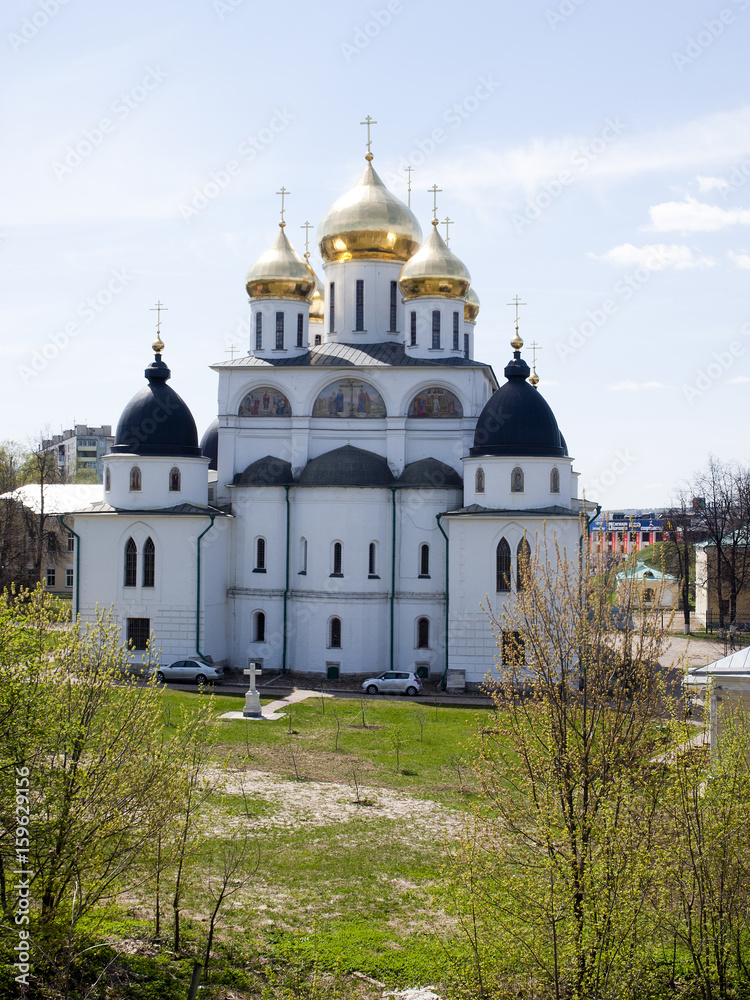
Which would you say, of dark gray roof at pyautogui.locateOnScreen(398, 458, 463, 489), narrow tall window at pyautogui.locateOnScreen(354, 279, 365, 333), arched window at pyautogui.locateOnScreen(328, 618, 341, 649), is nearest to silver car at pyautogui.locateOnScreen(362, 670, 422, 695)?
arched window at pyautogui.locateOnScreen(328, 618, 341, 649)

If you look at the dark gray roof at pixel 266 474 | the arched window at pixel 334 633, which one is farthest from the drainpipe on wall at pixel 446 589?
the dark gray roof at pixel 266 474

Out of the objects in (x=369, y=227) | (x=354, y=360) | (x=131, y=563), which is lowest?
(x=131, y=563)

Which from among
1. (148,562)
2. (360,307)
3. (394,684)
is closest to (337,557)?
(394,684)

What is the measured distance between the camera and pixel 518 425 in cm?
2369

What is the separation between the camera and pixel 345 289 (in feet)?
92.0

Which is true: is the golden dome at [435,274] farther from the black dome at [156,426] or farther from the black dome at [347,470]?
the black dome at [156,426]

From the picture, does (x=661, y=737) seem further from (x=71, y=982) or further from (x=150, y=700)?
(x=71, y=982)

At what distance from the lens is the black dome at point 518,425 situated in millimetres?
23625

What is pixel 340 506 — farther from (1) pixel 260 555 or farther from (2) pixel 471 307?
(2) pixel 471 307

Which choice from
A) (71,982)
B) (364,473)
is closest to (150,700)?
(71,982)

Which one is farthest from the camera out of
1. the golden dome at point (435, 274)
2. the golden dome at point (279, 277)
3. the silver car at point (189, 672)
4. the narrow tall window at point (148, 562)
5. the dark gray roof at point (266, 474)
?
the golden dome at point (279, 277)

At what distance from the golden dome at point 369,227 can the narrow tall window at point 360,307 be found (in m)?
0.84

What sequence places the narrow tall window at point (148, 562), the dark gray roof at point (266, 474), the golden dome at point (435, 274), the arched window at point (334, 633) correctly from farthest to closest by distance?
the golden dome at point (435, 274) < the dark gray roof at point (266, 474) < the arched window at point (334, 633) < the narrow tall window at point (148, 562)

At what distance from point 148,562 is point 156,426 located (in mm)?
→ 3596
